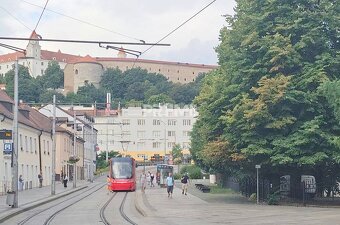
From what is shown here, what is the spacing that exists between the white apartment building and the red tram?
262 ft

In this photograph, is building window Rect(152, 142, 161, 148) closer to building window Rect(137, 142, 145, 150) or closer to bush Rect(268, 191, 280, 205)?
building window Rect(137, 142, 145, 150)

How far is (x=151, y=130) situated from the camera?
5517 inches

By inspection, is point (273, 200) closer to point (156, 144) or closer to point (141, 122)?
point (141, 122)

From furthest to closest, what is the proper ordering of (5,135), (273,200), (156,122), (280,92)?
(156,122), (273,200), (280,92), (5,135)

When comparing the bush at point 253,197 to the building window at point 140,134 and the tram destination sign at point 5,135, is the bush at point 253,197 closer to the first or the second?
the tram destination sign at point 5,135

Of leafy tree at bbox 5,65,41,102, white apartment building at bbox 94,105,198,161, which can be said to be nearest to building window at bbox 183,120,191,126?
white apartment building at bbox 94,105,198,161

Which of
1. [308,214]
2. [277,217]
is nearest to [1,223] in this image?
[277,217]

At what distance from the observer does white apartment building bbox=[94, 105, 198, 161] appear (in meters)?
138

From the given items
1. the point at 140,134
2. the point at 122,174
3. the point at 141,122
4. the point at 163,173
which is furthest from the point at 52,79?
the point at 122,174

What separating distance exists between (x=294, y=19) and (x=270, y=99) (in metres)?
5.25

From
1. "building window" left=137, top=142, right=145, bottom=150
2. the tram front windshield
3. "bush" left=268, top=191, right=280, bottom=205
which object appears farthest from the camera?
"building window" left=137, top=142, right=145, bottom=150

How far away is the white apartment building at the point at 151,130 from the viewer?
137750mm

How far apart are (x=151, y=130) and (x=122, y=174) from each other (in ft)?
275

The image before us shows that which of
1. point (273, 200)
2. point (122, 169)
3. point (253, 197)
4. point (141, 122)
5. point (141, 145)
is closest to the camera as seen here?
point (273, 200)
